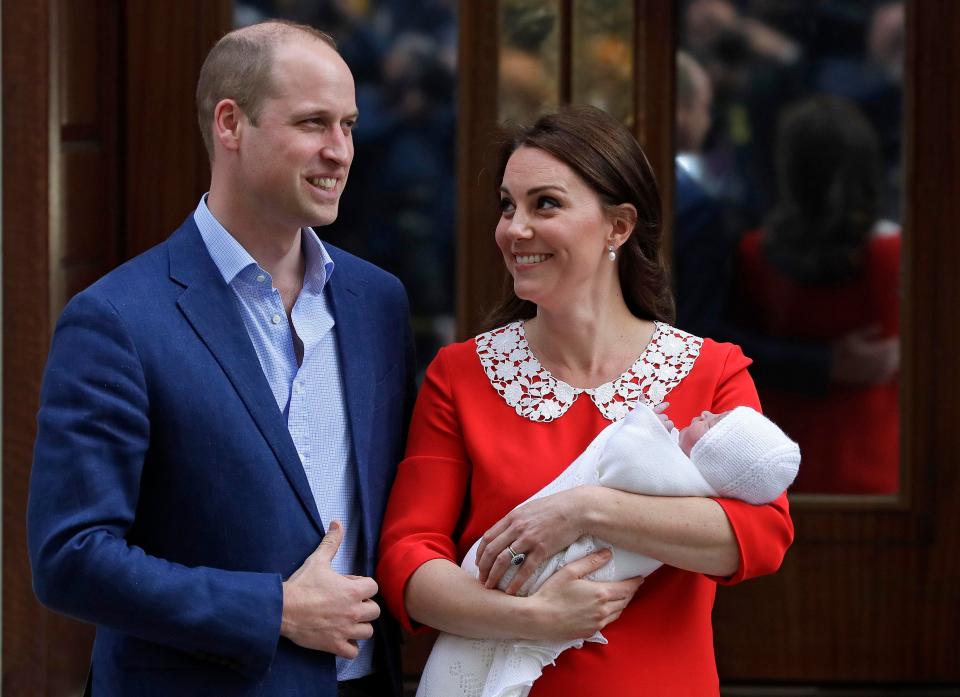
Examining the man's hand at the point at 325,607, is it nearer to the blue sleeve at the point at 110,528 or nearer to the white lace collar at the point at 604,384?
the blue sleeve at the point at 110,528

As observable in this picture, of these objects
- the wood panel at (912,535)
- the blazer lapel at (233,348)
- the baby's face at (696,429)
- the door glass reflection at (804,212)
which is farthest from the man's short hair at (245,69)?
the wood panel at (912,535)

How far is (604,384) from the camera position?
2320 mm

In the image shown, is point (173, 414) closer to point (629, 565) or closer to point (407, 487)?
point (407, 487)

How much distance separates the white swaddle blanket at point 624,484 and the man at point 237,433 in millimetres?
176

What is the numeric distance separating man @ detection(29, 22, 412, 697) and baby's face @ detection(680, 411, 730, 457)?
0.47 m

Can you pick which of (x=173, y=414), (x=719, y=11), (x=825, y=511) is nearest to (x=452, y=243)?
(x=719, y=11)

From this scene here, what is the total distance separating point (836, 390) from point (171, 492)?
1.88 metres

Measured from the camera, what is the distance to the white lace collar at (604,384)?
2291mm

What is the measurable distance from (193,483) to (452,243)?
150 cm

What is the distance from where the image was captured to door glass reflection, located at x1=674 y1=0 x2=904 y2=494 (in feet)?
11.1

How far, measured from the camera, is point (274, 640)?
2027mm

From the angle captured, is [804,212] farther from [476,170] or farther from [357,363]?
[357,363]

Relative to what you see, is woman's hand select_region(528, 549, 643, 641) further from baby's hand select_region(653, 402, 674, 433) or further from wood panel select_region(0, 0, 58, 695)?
wood panel select_region(0, 0, 58, 695)

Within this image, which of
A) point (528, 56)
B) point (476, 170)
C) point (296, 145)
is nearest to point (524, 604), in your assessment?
point (296, 145)
